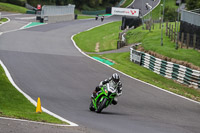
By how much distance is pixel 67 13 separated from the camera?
80.1 m

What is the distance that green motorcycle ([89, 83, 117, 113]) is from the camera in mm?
15033

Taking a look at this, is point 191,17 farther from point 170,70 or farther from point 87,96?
point 87,96

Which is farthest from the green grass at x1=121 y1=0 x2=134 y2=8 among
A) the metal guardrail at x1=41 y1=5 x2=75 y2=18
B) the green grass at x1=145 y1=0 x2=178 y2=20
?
the metal guardrail at x1=41 y1=5 x2=75 y2=18

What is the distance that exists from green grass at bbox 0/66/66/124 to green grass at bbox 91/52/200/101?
9.02m

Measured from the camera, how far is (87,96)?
19.0m

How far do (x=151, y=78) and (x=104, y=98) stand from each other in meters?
12.2

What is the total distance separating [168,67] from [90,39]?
2371 cm

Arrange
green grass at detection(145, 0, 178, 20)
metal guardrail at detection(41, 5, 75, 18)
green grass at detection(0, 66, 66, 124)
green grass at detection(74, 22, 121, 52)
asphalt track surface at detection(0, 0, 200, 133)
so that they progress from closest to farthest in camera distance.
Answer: green grass at detection(0, 66, 66, 124) < asphalt track surface at detection(0, 0, 200, 133) < green grass at detection(74, 22, 121, 52) < metal guardrail at detection(41, 5, 75, 18) < green grass at detection(145, 0, 178, 20)

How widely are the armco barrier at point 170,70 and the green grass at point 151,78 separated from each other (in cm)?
41

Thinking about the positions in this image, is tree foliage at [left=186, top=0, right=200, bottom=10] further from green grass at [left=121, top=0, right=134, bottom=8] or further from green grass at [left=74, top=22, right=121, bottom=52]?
green grass at [left=121, top=0, right=134, bottom=8]

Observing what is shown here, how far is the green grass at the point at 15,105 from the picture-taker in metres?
12.2

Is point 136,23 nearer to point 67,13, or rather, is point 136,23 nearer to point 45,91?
point 67,13

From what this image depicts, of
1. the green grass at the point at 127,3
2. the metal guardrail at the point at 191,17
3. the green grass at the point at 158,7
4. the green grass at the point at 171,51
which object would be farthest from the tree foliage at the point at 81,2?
the metal guardrail at the point at 191,17

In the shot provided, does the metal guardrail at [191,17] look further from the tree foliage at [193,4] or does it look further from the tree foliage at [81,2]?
the tree foliage at [81,2]
